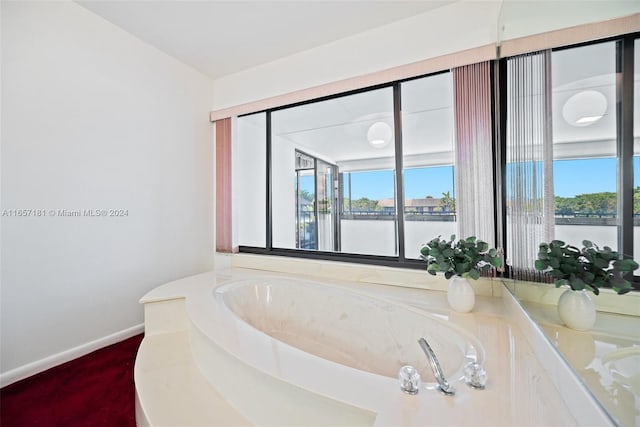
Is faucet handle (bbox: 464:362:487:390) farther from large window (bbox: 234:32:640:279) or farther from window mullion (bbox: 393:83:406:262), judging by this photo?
window mullion (bbox: 393:83:406:262)

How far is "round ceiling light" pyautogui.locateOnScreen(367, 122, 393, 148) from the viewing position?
3.45 meters

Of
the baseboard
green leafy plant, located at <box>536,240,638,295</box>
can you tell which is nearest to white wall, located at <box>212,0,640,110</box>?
green leafy plant, located at <box>536,240,638,295</box>

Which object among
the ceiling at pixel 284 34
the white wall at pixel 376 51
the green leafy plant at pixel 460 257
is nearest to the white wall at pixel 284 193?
the ceiling at pixel 284 34

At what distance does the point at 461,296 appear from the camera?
1533mm

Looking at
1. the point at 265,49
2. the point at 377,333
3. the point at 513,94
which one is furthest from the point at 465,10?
the point at 377,333

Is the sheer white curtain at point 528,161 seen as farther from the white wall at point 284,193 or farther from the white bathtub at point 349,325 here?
the white wall at point 284,193

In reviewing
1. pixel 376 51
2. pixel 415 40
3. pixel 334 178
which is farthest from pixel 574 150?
pixel 334 178

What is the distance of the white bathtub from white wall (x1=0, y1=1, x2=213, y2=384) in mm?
983

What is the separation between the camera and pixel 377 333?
5.62 ft

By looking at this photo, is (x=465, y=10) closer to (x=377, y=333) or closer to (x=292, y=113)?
(x=292, y=113)

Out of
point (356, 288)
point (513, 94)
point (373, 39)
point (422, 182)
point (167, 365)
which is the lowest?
point (167, 365)

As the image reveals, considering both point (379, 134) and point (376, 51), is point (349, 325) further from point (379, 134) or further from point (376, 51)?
point (379, 134)

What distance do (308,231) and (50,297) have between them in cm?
301

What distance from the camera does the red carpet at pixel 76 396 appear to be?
1.38m
